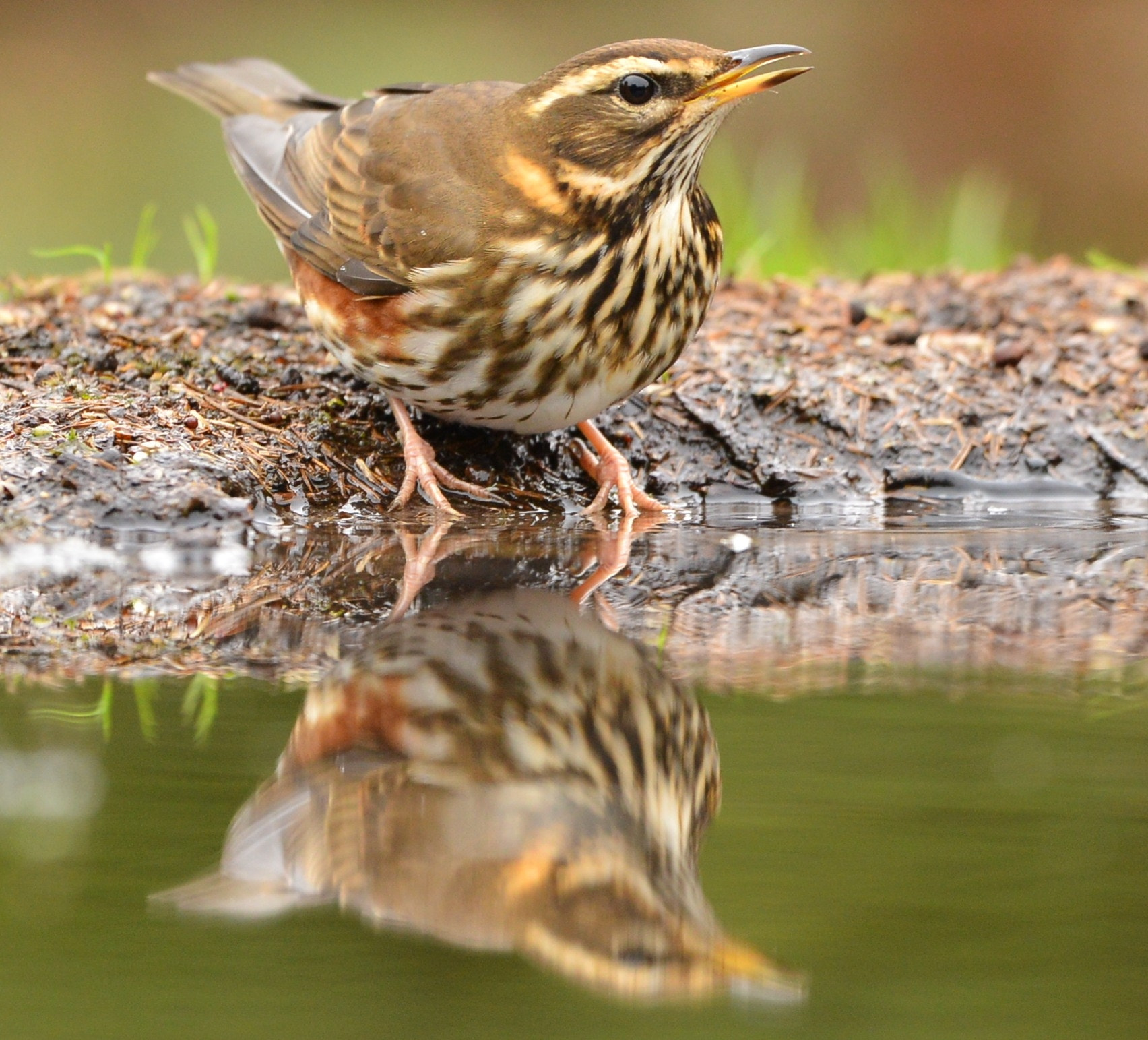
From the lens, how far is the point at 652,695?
10.1 ft

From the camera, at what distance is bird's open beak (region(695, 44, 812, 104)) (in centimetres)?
433

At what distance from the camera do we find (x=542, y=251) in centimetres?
467

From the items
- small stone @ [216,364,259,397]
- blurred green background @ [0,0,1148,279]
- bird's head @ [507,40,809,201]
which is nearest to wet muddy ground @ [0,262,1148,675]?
small stone @ [216,364,259,397]

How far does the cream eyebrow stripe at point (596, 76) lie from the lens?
453cm

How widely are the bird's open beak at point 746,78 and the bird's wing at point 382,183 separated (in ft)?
2.66

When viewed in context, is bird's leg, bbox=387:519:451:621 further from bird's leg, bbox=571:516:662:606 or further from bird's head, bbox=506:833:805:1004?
bird's head, bbox=506:833:805:1004

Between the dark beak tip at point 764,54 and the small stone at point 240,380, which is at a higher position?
the dark beak tip at point 764,54

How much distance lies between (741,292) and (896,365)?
1.17m

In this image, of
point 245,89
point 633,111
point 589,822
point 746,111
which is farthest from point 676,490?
point 746,111

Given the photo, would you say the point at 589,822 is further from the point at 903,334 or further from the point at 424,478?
the point at 903,334

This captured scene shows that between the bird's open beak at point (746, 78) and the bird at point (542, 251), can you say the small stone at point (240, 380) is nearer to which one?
the bird at point (542, 251)

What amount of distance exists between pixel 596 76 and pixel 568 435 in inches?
53.3

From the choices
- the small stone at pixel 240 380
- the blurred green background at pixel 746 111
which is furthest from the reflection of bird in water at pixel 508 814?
the blurred green background at pixel 746 111

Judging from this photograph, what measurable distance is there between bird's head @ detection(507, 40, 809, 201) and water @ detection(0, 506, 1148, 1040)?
142cm
